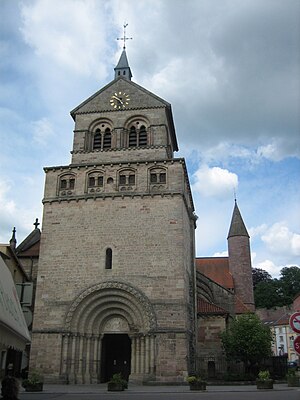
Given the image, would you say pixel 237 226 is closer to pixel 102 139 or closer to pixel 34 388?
pixel 102 139

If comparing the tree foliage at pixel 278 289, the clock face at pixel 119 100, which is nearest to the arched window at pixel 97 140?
the clock face at pixel 119 100

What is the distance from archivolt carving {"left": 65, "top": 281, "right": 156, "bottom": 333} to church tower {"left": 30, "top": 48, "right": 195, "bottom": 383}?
0.06m

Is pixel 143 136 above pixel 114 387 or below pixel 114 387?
above

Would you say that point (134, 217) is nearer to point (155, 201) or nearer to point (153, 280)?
point (155, 201)

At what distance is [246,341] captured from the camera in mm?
29000

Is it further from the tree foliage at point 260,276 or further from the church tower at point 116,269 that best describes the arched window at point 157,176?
the tree foliage at point 260,276

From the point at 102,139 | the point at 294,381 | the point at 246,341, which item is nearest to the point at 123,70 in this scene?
the point at 102,139

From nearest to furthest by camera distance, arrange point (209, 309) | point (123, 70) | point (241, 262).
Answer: point (209, 309) < point (123, 70) < point (241, 262)

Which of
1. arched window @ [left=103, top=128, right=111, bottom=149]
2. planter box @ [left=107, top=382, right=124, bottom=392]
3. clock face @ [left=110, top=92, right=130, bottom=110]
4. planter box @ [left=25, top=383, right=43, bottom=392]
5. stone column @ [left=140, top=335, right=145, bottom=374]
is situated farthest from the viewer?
clock face @ [left=110, top=92, right=130, bottom=110]

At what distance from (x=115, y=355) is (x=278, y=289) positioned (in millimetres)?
54194

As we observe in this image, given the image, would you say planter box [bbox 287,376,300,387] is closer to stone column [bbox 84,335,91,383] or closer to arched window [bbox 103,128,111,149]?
stone column [bbox 84,335,91,383]

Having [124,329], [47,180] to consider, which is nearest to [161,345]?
[124,329]

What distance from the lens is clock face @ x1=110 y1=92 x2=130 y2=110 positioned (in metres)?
31.0

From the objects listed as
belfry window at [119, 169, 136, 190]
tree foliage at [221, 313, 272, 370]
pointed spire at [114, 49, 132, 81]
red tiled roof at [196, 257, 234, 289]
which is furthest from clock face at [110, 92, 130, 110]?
red tiled roof at [196, 257, 234, 289]
